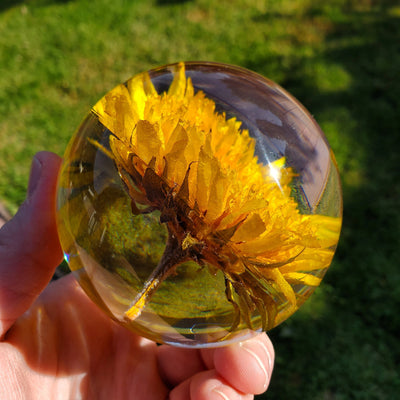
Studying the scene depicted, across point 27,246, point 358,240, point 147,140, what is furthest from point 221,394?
point 358,240

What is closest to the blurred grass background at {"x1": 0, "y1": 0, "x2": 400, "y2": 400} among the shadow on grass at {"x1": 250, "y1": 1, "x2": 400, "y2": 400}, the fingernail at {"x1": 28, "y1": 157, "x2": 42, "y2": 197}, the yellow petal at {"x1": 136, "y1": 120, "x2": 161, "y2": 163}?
the shadow on grass at {"x1": 250, "y1": 1, "x2": 400, "y2": 400}

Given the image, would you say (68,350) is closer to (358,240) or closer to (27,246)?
(27,246)

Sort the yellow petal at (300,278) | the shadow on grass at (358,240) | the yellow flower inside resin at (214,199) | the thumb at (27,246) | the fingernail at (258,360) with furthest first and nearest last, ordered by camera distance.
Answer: the shadow on grass at (358,240)
the fingernail at (258,360)
the thumb at (27,246)
the yellow petal at (300,278)
the yellow flower inside resin at (214,199)

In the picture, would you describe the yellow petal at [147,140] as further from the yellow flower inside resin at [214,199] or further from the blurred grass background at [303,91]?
the blurred grass background at [303,91]

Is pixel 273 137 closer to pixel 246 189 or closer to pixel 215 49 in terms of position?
pixel 246 189

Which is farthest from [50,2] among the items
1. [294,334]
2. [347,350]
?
[347,350]

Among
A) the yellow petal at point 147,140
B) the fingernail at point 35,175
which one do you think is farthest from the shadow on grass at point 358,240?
the yellow petal at point 147,140
